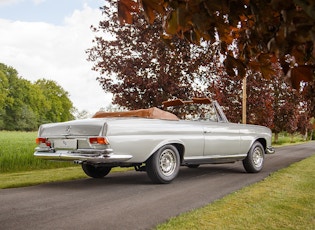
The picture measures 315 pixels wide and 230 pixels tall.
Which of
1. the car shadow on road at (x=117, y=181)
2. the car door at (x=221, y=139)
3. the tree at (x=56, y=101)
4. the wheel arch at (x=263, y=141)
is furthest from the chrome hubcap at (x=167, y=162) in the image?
the tree at (x=56, y=101)

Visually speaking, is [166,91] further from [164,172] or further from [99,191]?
[99,191]

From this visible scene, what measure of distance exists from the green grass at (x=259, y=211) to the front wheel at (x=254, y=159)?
1869 mm

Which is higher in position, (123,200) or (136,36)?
(136,36)

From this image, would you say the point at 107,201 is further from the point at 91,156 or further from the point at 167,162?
the point at 167,162

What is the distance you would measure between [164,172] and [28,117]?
5380 centimetres

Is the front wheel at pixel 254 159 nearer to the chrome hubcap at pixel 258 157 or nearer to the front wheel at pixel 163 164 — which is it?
the chrome hubcap at pixel 258 157

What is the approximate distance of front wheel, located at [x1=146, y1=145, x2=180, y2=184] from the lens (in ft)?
19.3

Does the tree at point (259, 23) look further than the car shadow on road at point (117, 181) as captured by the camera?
No

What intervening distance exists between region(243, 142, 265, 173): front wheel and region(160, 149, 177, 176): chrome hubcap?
8.13 feet

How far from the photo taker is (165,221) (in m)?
3.76

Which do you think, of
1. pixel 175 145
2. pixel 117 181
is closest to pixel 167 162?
pixel 175 145

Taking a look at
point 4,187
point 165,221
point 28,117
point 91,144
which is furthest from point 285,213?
point 28,117

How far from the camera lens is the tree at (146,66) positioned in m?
10.6

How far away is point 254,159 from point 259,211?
4.10 m
